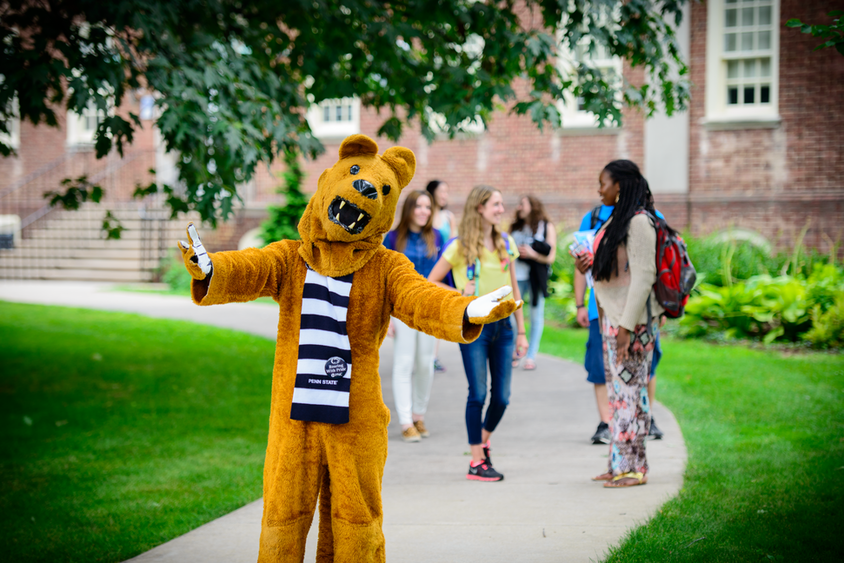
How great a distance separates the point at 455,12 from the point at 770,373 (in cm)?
499

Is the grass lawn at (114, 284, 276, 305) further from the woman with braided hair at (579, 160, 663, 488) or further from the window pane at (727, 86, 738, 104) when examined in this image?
the woman with braided hair at (579, 160, 663, 488)

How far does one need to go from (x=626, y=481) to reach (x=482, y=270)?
1670 millimetres

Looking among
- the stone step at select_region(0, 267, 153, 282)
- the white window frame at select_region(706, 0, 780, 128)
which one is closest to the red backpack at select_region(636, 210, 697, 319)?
the white window frame at select_region(706, 0, 780, 128)

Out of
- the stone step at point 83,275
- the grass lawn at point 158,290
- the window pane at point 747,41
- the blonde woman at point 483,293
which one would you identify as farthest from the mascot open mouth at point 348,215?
the stone step at point 83,275

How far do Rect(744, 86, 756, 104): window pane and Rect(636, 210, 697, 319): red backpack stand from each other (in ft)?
38.2

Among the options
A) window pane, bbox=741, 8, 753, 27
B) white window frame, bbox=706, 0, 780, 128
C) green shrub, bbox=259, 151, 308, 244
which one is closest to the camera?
white window frame, bbox=706, 0, 780, 128

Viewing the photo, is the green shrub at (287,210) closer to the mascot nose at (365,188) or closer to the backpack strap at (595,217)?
the backpack strap at (595,217)

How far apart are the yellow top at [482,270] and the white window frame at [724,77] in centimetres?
1113

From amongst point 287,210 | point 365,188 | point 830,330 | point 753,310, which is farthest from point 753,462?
point 287,210

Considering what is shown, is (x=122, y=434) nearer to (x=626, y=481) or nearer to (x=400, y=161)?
(x=626, y=481)

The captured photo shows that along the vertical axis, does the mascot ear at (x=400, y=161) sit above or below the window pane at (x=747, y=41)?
below

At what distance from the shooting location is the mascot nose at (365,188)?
299cm

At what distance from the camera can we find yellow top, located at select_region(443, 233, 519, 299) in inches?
208

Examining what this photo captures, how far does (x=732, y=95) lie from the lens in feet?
49.1
